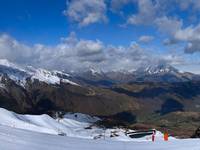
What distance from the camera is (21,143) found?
810 cm

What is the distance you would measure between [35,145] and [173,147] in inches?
177

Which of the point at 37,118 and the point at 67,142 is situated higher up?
the point at 37,118

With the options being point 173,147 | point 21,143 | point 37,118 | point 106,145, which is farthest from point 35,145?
point 37,118

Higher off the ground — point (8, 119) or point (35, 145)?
point (8, 119)

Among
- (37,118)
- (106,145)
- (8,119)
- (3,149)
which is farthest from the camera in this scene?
(37,118)

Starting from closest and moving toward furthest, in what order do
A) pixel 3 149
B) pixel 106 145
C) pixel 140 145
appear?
pixel 3 149 < pixel 106 145 < pixel 140 145

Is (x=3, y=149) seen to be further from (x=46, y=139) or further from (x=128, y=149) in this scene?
(x=128, y=149)

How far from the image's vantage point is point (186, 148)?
10570 millimetres

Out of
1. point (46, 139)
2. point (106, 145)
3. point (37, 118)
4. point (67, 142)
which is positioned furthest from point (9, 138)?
point (37, 118)

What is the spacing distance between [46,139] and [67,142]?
656 mm

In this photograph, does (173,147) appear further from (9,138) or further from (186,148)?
(9,138)

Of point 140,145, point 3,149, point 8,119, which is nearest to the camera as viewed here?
point 3,149

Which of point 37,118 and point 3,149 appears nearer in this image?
point 3,149

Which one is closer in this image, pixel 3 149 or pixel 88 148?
pixel 3 149
